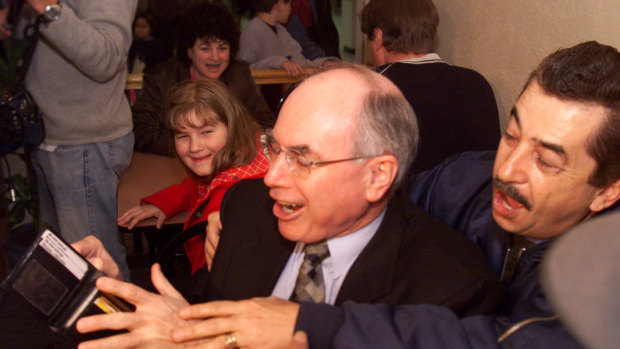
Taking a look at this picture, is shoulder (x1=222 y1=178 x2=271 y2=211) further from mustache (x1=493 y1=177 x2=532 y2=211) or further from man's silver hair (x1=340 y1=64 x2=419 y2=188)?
mustache (x1=493 y1=177 x2=532 y2=211)

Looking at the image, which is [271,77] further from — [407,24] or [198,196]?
[198,196]

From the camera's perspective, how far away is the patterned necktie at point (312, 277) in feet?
4.88

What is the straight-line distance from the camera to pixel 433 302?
1.31m

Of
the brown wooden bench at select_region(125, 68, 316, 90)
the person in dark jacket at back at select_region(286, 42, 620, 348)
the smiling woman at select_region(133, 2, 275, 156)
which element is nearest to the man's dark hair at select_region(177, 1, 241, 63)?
the smiling woman at select_region(133, 2, 275, 156)

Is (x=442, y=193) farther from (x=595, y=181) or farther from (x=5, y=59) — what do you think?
(x=5, y=59)

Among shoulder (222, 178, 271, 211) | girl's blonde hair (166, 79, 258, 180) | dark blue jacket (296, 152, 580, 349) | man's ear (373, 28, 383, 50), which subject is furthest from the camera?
man's ear (373, 28, 383, 50)

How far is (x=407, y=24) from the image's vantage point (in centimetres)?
281

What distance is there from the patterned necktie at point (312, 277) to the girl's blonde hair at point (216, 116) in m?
0.91

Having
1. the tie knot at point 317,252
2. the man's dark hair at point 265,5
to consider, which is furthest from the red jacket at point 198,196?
the man's dark hair at point 265,5

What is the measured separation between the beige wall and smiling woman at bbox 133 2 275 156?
1214mm

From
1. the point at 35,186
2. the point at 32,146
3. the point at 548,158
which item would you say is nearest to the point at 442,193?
the point at 548,158

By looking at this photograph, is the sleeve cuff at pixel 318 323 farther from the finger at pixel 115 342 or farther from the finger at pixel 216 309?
the finger at pixel 115 342

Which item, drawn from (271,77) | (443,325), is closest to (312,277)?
(443,325)

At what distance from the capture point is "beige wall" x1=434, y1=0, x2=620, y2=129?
202 centimetres
